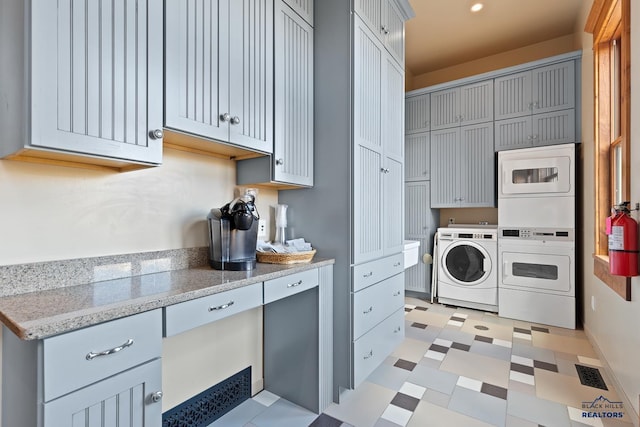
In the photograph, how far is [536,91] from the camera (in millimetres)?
3281

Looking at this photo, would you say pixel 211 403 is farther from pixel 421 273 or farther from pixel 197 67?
pixel 421 273

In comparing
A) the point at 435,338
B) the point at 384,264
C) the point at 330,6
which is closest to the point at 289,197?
the point at 384,264

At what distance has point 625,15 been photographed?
1742mm

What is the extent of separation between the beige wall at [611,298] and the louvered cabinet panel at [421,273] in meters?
1.49

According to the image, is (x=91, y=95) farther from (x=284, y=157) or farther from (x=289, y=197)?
(x=289, y=197)

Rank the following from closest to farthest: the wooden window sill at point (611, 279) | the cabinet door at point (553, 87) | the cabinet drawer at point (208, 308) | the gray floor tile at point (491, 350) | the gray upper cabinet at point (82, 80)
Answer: the gray upper cabinet at point (82, 80), the cabinet drawer at point (208, 308), the wooden window sill at point (611, 279), the gray floor tile at point (491, 350), the cabinet door at point (553, 87)

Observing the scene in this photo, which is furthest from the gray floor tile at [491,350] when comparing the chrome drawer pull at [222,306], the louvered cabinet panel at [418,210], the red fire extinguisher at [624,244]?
the chrome drawer pull at [222,306]

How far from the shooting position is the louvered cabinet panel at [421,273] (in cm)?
389

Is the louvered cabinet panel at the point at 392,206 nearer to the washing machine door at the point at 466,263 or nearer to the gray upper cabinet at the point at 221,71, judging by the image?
the gray upper cabinet at the point at 221,71

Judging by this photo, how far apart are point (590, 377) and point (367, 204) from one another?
1.94 meters

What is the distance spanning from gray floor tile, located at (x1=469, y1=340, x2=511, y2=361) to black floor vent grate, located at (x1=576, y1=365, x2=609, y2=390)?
17.0 inches

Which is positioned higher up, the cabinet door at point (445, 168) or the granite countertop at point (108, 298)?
the cabinet door at point (445, 168)

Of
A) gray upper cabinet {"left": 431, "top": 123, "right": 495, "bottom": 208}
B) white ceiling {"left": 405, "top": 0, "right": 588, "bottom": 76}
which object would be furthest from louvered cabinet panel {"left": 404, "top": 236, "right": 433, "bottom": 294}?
white ceiling {"left": 405, "top": 0, "right": 588, "bottom": 76}

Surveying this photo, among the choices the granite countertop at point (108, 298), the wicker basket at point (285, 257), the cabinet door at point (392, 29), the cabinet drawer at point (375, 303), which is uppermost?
the cabinet door at point (392, 29)
